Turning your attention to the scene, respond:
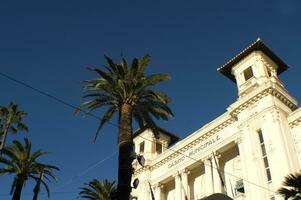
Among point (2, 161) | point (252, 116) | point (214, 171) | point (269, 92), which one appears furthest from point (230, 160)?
point (2, 161)

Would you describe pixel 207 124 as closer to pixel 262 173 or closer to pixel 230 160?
pixel 230 160

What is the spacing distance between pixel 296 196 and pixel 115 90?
521 inches

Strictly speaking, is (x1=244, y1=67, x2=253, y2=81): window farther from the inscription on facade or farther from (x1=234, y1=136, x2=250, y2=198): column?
(x1=234, y1=136, x2=250, y2=198): column

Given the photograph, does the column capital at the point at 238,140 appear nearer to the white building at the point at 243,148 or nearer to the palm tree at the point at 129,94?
the white building at the point at 243,148

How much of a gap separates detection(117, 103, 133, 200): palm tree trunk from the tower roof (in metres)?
17.2

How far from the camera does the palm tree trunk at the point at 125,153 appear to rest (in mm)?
20955

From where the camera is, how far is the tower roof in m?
37.3

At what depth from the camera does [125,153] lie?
885 inches

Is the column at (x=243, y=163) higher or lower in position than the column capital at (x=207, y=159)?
lower

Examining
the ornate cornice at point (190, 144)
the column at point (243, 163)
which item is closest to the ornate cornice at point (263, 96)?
the ornate cornice at point (190, 144)

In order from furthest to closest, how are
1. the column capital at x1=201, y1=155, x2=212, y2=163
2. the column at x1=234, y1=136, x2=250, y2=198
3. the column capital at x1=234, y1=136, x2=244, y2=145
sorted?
the column capital at x1=201, y1=155, x2=212, y2=163
the column capital at x1=234, y1=136, x2=244, y2=145
the column at x1=234, y1=136, x2=250, y2=198

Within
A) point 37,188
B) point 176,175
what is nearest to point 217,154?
point 176,175

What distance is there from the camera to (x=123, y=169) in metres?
21.7

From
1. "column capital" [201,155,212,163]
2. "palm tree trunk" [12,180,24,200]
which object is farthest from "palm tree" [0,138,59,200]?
"column capital" [201,155,212,163]
